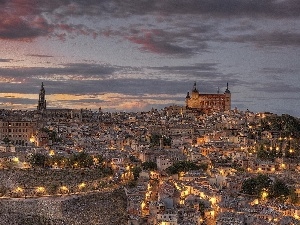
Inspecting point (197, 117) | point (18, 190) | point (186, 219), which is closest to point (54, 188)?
point (18, 190)

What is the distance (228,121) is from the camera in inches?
2628

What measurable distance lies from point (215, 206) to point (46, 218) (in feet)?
29.9

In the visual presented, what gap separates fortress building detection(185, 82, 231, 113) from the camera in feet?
279

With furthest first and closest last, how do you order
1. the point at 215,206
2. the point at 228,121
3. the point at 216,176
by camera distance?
the point at 228,121 < the point at 216,176 < the point at 215,206

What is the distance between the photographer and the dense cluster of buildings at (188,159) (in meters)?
29.3

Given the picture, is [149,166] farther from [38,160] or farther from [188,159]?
[38,160]

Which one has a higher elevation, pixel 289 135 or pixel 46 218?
pixel 289 135

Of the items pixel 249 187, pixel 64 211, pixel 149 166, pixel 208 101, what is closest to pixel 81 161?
pixel 149 166

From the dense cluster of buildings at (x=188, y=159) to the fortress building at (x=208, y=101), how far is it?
8.18m

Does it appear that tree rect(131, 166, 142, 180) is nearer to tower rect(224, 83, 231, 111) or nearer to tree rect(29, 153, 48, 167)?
tree rect(29, 153, 48, 167)

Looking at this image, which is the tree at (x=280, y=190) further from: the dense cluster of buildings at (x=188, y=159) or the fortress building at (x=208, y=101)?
the fortress building at (x=208, y=101)

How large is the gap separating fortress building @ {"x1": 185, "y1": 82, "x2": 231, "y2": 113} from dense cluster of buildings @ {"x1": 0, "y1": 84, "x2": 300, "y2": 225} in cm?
818

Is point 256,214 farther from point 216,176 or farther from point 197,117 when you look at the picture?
point 197,117

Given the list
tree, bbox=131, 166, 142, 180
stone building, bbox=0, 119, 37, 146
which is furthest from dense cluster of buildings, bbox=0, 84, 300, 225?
tree, bbox=131, 166, 142, 180
